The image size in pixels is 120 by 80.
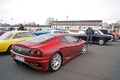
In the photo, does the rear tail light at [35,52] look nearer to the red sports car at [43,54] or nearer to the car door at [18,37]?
the red sports car at [43,54]

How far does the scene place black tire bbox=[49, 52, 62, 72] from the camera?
3.58 meters

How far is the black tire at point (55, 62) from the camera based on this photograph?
3580 millimetres

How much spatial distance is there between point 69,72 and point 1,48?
3672mm

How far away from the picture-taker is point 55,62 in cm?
379

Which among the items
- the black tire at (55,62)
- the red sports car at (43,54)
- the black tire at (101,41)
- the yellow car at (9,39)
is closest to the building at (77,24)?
the black tire at (101,41)

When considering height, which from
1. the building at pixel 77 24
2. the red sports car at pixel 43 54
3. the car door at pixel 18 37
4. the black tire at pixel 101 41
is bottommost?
the black tire at pixel 101 41

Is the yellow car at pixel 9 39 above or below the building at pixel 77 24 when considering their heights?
below

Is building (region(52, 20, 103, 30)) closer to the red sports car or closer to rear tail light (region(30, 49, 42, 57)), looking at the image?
the red sports car

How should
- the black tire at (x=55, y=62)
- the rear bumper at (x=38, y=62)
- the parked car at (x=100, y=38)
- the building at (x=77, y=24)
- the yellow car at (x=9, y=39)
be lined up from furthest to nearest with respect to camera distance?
the building at (x=77, y=24)
the parked car at (x=100, y=38)
the yellow car at (x=9, y=39)
the black tire at (x=55, y=62)
the rear bumper at (x=38, y=62)

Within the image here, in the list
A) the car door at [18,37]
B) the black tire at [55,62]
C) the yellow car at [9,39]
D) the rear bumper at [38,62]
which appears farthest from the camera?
the car door at [18,37]

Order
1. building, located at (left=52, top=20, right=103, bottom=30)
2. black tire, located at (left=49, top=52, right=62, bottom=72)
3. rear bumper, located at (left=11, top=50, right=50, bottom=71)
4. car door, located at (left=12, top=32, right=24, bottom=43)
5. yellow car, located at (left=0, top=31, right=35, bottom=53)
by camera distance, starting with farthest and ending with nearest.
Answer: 1. building, located at (left=52, top=20, right=103, bottom=30)
2. car door, located at (left=12, top=32, right=24, bottom=43)
3. yellow car, located at (left=0, top=31, right=35, bottom=53)
4. black tire, located at (left=49, top=52, right=62, bottom=72)
5. rear bumper, located at (left=11, top=50, right=50, bottom=71)

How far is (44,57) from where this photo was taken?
10.9 feet

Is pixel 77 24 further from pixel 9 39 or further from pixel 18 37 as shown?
pixel 9 39

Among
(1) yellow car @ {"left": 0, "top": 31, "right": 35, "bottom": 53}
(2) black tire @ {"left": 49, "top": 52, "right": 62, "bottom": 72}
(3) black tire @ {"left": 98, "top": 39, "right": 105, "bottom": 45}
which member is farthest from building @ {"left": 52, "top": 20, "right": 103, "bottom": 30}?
(2) black tire @ {"left": 49, "top": 52, "right": 62, "bottom": 72}
